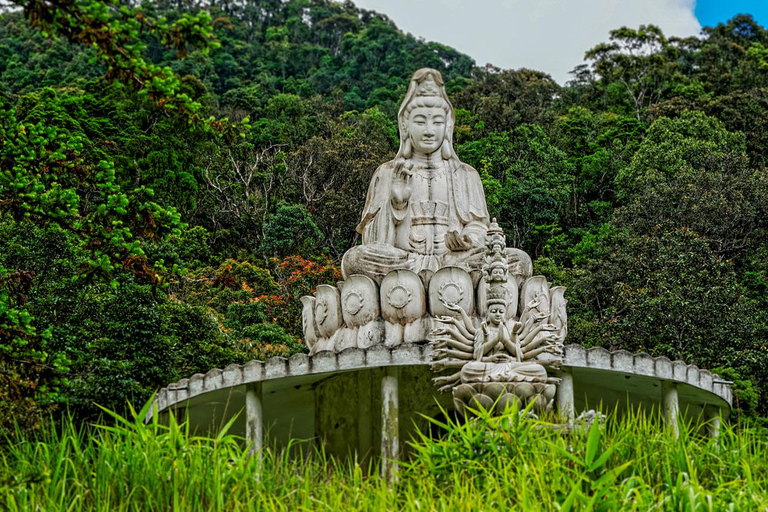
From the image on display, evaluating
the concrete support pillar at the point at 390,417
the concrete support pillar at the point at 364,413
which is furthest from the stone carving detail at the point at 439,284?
the concrete support pillar at the point at 364,413

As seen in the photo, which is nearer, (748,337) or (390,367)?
(390,367)

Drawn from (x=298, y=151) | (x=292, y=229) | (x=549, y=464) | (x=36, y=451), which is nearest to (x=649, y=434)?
(x=549, y=464)

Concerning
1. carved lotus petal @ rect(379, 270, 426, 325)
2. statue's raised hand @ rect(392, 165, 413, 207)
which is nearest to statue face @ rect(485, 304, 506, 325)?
carved lotus petal @ rect(379, 270, 426, 325)

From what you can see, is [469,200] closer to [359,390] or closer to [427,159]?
[427,159]

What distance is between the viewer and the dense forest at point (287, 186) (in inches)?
311

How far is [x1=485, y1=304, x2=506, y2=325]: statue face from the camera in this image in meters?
8.09

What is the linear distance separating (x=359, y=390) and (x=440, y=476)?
4.17 meters

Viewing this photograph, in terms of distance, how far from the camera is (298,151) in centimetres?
2983

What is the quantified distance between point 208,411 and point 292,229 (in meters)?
15.3

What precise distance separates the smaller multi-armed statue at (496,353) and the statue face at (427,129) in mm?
3310

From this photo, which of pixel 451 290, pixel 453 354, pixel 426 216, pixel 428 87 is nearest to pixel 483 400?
pixel 453 354

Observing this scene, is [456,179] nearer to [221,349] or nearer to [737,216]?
[221,349]

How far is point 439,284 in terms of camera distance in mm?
9805

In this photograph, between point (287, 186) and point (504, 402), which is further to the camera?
point (287, 186)
